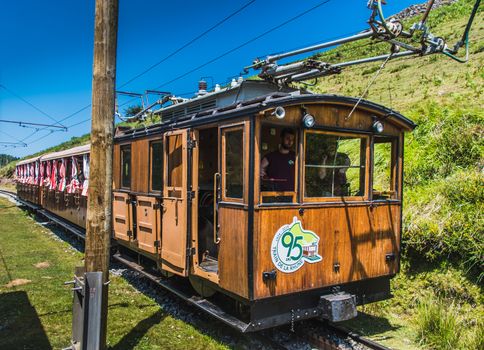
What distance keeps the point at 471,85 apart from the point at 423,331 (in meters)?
10.2

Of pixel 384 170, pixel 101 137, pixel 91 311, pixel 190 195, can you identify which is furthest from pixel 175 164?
pixel 384 170

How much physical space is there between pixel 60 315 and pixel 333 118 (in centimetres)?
519

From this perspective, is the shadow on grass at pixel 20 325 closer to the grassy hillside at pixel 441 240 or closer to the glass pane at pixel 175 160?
the glass pane at pixel 175 160

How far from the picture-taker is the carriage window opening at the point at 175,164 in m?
6.63

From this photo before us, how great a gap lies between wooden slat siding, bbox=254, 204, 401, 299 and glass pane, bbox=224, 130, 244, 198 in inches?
20.8

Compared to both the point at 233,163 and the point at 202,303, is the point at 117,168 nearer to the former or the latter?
the point at 202,303

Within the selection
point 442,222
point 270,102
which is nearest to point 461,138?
point 442,222

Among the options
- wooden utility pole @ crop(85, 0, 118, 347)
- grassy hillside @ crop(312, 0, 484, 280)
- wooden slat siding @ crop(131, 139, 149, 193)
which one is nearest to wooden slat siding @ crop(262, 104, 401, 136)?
wooden utility pole @ crop(85, 0, 118, 347)

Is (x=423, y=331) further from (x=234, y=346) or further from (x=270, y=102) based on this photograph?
(x=270, y=102)

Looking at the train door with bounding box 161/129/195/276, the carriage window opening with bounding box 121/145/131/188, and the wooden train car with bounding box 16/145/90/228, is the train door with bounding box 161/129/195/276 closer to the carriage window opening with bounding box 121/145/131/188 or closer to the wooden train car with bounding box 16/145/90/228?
the carriage window opening with bounding box 121/145/131/188

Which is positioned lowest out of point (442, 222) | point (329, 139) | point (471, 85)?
point (442, 222)

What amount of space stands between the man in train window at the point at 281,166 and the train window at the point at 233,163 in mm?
302

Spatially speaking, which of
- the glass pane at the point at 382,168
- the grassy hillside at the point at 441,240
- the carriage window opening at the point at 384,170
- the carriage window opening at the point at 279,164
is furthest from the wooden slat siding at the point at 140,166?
the glass pane at the point at 382,168

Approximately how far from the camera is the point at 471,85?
13.6 metres
